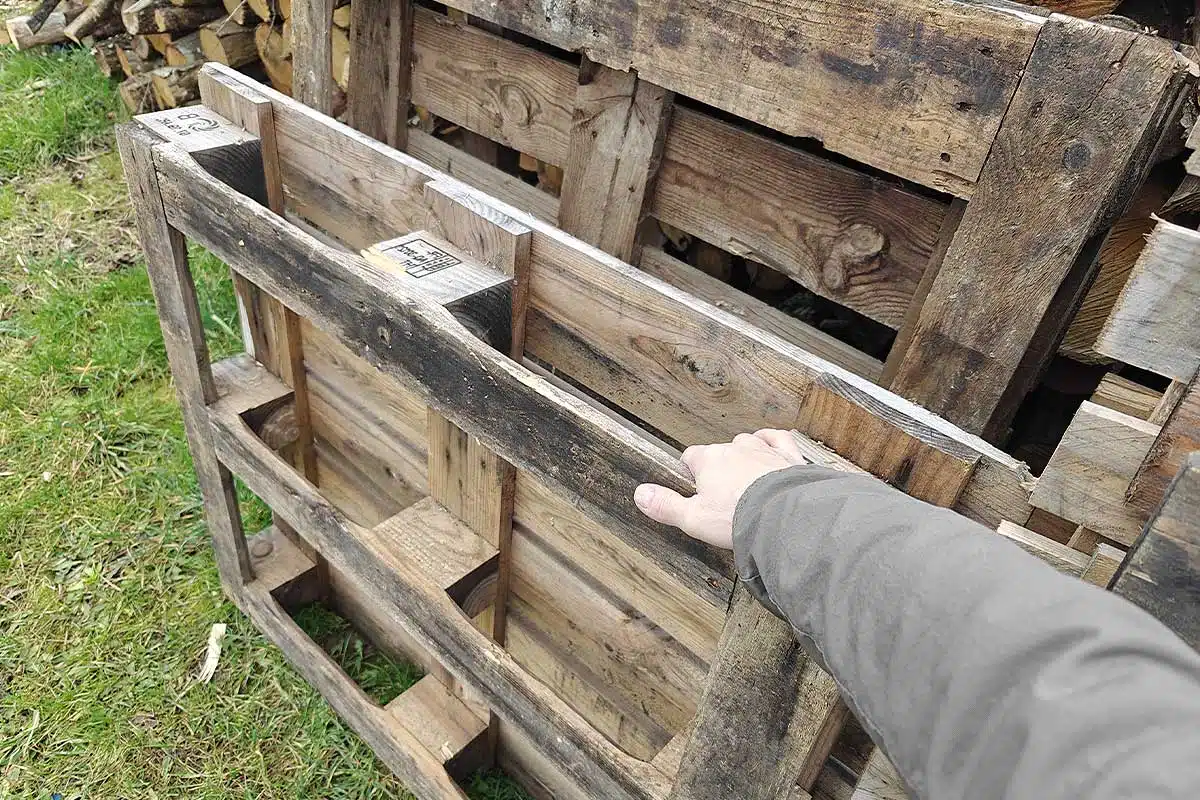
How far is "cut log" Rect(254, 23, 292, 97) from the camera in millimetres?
3799

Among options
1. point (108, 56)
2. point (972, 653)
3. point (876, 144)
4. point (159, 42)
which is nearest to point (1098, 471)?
point (972, 653)

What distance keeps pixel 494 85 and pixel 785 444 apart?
1.42 m

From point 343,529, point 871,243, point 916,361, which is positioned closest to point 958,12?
point 871,243

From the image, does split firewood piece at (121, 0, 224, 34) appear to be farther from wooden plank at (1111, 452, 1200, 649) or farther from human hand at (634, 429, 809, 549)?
wooden plank at (1111, 452, 1200, 649)

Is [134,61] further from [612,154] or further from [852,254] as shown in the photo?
[852,254]

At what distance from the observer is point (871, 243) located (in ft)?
5.37

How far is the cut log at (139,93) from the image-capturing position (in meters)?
4.86

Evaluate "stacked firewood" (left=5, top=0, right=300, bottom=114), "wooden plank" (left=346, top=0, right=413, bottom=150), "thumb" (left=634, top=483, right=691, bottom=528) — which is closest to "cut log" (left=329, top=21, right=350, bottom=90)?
"stacked firewood" (left=5, top=0, right=300, bottom=114)

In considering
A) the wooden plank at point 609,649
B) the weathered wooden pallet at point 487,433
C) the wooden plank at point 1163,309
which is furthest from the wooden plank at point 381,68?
the wooden plank at point 1163,309

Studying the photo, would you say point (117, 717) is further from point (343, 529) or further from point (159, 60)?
point (159, 60)

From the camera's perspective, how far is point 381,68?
2.39 metres

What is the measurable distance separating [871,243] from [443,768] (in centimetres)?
179

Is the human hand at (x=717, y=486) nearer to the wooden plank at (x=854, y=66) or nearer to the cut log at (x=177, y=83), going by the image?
the wooden plank at (x=854, y=66)

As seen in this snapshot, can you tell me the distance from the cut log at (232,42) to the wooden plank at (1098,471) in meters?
4.28
